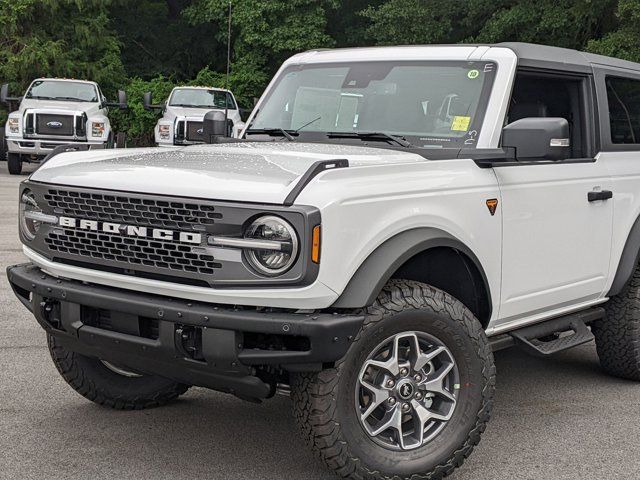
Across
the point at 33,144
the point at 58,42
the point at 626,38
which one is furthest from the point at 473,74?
the point at 58,42

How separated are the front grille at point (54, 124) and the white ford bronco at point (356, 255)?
1556cm

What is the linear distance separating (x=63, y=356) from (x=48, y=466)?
721mm

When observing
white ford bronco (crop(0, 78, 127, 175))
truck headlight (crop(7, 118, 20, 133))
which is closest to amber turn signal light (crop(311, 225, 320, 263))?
white ford bronco (crop(0, 78, 127, 175))

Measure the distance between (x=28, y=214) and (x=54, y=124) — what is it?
53.4 feet

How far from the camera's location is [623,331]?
547 centimetres

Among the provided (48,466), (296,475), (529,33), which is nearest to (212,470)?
(296,475)

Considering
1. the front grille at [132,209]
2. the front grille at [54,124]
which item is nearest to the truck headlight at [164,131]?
the front grille at [54,124]

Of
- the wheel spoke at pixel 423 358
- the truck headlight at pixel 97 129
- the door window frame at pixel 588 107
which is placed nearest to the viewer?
the wheel spoke at pixel 423 358

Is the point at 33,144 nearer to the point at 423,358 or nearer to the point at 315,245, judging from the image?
the point at 423,358

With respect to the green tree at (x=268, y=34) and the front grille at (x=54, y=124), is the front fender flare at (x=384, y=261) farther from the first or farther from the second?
the green tree at (x=268, y=34)

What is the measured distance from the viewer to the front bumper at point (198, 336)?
3439 mm

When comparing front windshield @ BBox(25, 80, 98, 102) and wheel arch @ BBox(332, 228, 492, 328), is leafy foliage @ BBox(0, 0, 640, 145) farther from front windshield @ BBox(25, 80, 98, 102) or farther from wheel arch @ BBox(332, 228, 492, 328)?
wheel arch @ BBox(332, 228, 492, 328)

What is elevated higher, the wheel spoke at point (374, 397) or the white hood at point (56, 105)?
the wheel spoke at point (374, 397)

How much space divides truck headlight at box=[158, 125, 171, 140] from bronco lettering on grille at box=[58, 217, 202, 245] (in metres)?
18.4
